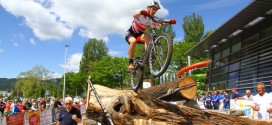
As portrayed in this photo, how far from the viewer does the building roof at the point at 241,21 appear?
1522cm

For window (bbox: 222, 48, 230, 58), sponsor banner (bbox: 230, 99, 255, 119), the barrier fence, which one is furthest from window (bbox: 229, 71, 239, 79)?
the barrier fence

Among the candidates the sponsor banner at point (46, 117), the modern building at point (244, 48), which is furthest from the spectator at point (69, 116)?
the sponsor banner at point (46, 117)

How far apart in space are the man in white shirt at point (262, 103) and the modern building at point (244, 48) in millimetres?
5464

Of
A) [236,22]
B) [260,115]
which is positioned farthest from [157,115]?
[236,22]

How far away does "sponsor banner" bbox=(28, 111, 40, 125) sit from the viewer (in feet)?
51.8

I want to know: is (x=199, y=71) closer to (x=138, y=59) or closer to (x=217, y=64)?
(x=217, y=64)

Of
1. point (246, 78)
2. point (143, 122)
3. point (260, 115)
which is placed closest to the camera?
point (143, 122)

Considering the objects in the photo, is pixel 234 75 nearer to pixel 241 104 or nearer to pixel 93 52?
pixel 241 104

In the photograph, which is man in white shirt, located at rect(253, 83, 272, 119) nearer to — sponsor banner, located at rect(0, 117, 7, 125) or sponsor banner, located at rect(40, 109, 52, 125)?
sponsor banner, located at rect(0, 117, 7, 125)

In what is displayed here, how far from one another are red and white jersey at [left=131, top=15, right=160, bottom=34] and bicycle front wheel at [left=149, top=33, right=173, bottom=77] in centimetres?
38

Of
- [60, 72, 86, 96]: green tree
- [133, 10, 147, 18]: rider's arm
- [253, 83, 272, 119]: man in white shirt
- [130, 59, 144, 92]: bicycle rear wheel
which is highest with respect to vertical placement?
[133, 10, 147, 18]: rider's arm

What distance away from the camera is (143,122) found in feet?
15.6

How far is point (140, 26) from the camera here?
6.65m

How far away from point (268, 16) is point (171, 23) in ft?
40.2
